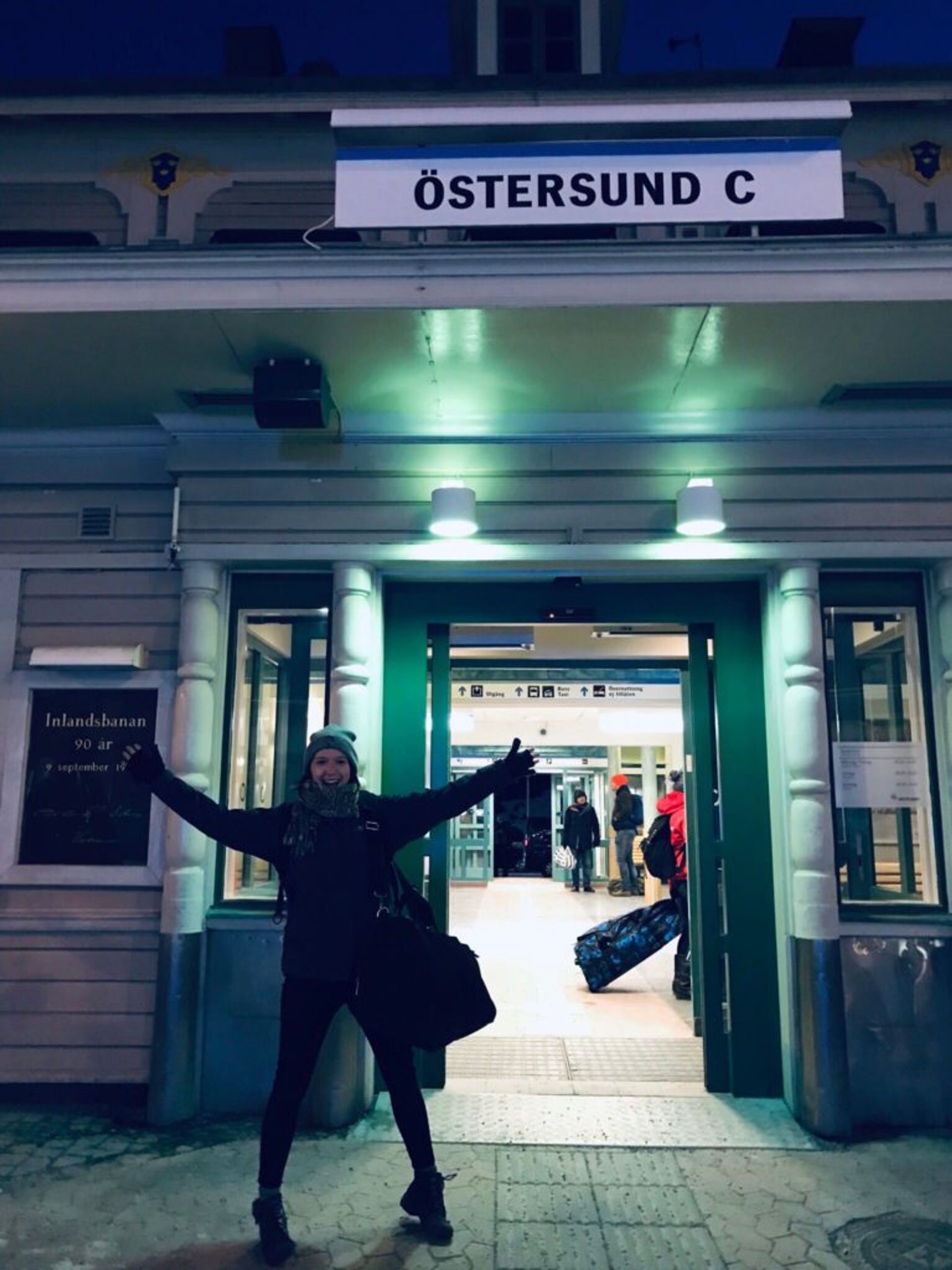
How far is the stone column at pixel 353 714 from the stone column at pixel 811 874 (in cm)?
207

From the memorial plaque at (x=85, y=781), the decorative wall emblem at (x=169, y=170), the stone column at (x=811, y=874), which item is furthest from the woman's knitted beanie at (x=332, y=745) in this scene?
the decorative wall emblem at (x=169, y=170)

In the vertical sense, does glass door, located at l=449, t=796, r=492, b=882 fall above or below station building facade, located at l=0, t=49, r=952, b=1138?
below

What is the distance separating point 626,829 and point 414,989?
10570 millimetres

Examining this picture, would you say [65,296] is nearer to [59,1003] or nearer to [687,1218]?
[59,1003]

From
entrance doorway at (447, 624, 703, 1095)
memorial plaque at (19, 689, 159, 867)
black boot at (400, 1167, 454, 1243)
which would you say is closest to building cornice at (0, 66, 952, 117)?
entrance doorway at (447, 624, 703, 1095)

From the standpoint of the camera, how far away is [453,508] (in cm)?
436

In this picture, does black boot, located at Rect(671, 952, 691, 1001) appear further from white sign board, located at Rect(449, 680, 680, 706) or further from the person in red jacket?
white sign board, located at Rect(449, 680, 680, 706)

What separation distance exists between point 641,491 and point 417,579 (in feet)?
4.20

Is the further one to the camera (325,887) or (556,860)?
(556,860)

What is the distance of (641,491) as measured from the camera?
4.68 m

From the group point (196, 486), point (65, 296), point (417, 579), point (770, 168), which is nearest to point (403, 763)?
point (417, 579)

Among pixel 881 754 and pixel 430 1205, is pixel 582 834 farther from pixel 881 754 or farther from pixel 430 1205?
pixel 430 1205

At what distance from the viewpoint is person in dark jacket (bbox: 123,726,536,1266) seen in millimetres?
3150

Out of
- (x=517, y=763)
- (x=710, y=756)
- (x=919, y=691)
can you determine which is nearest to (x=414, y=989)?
(x=517, y=763)
